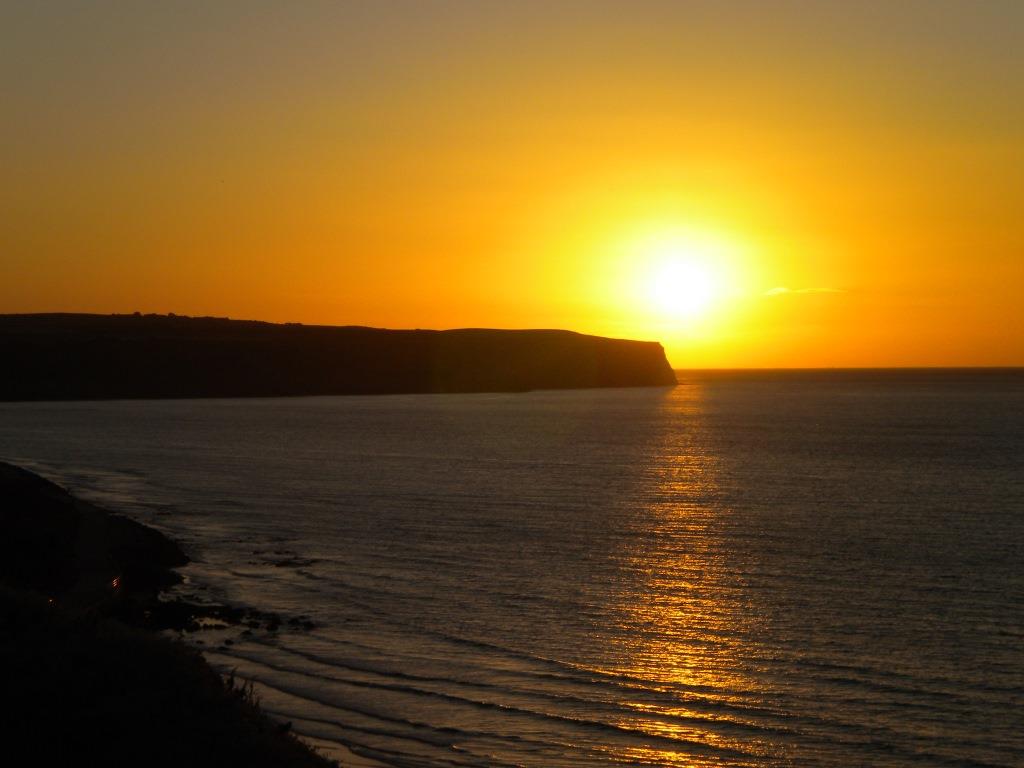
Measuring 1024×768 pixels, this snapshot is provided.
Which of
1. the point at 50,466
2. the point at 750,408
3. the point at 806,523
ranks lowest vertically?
the point at 50,466

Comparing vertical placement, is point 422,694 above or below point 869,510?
below

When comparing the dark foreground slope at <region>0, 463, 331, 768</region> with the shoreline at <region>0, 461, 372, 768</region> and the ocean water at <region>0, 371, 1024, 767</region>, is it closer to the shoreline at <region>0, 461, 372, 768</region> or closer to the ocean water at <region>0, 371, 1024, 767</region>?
the shoreline at <region>0, 461, 372, 768</region>

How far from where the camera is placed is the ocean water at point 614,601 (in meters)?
17.5

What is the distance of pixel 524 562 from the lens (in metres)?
33.3

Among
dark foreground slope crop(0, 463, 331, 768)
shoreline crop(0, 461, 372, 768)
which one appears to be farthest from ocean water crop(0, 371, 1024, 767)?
dark foreground slope crop(0, 463, 331, 768)

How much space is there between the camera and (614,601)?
1093 inches

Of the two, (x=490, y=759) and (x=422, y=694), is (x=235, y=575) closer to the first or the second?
(x=422, y=694)

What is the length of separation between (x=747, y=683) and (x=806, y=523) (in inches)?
1007

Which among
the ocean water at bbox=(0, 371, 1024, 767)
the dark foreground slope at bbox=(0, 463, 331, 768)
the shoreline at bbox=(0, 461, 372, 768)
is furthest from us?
the ocean water at bbox=(0, 371, 1024, 767)

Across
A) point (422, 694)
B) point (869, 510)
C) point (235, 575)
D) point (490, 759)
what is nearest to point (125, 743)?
point (490, 759)

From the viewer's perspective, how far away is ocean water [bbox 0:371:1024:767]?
1747 cm

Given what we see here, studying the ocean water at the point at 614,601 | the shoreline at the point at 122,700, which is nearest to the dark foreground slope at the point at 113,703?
the shoreline at the point at 122,700

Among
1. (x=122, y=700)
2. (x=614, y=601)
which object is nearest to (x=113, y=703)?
(x=122, y=700)

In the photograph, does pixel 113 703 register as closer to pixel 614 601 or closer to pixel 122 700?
pixel 122 700
